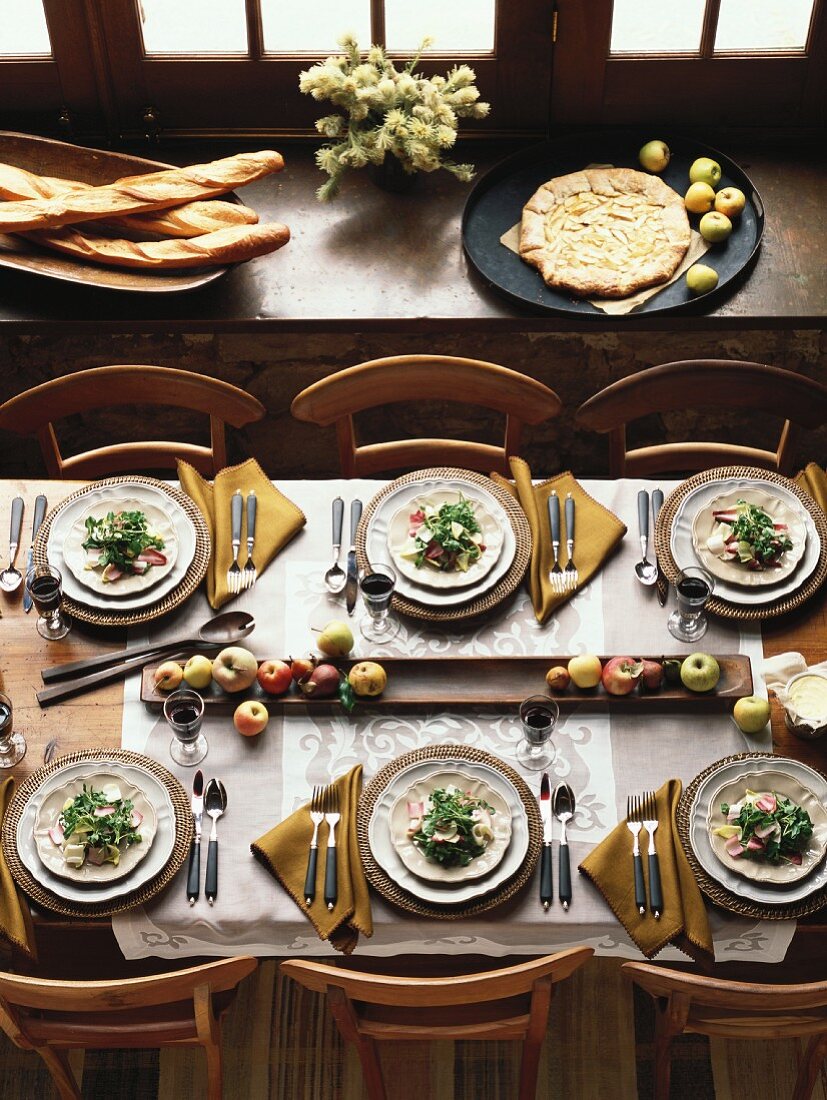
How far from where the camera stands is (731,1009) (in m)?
2.29

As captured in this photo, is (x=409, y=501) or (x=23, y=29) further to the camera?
(x=23, y=29)

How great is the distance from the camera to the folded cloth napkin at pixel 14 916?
7.14 ft

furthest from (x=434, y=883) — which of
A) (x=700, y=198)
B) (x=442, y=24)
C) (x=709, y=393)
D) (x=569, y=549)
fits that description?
(x=442, y=24)

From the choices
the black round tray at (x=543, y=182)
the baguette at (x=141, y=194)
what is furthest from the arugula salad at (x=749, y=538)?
the baguette at (x=141, y=194)

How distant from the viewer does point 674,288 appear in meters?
3.34

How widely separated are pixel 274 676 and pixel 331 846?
0.36 m

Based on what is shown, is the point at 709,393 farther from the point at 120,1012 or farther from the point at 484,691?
the point at 120,1012

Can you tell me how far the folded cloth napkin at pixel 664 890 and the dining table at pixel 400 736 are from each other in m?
0.04

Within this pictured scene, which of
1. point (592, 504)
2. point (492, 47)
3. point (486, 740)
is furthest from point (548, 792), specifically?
point (492, 47)

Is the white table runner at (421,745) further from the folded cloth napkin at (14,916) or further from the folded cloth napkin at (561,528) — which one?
the folded cloth napkin at (14,916)

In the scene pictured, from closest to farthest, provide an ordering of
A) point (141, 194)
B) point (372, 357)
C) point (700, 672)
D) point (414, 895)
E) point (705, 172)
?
1. point (414, 895)
2. point (700, 672)
3. point (141, 194)
4. point (705, 172)
5. point (372, 357)

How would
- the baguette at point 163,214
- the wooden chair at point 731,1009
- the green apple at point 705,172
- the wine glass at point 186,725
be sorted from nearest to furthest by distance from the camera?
the wooden chair at point 731,1009, the wine glass at point 186,725, the baguette at point 163,214, the green apple at point 705,172

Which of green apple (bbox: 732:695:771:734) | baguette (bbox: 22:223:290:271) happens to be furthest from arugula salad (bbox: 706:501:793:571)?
baguette (bbox: 22:223:290:271)

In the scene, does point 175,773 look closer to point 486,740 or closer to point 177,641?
point 177,641
